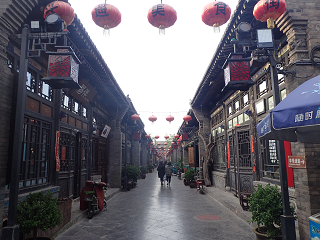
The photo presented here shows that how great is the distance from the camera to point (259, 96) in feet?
27.3

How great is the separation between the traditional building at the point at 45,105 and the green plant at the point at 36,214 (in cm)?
33

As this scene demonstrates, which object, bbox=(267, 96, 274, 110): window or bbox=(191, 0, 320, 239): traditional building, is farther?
bbox=(267, 96, 274, 110): window

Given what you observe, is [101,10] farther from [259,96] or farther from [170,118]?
[170,118]

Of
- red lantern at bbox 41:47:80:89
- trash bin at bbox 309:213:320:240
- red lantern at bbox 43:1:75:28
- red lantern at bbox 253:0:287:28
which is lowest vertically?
trash bin at bbox 309:213:320:240

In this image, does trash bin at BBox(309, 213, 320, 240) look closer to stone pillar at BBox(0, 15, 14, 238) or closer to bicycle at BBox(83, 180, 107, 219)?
stone pillar at BBox(0, 15, 14, 238)

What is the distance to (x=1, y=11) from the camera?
4.63m

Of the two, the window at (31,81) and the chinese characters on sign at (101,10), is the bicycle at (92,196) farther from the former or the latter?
the chinese characters on sign at (101,10)

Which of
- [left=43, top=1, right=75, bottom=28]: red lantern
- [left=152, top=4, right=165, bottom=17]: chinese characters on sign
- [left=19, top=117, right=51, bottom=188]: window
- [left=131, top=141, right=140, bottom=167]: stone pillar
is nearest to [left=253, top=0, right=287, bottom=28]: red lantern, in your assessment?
[left=152, top=4, right=165, bottom=17]: chinese characters on sign

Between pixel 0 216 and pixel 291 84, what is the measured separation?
21.9 feet

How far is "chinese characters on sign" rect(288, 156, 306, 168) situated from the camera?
4.79 metres

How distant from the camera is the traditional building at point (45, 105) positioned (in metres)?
4.72

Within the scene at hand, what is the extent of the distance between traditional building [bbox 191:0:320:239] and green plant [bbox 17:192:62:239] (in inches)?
189

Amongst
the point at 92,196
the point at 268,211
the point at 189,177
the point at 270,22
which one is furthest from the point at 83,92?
the point at 189,177

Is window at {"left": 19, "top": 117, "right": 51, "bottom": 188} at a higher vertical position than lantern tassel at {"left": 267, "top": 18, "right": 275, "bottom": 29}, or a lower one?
lower
